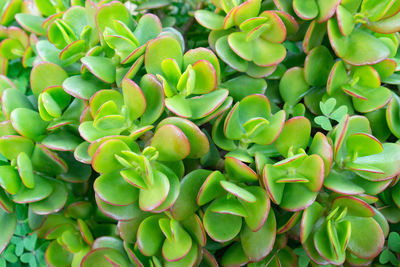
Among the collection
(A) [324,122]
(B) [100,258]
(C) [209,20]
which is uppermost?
(C) [209,20]

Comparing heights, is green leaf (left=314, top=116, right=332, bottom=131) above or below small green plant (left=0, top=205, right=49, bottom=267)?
above

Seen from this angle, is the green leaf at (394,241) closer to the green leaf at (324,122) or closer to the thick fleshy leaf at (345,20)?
the green leaf at (324,122)

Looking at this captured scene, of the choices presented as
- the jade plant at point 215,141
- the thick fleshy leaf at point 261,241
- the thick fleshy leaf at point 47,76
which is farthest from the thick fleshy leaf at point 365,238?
the thick fleshy leaf at point 47,76

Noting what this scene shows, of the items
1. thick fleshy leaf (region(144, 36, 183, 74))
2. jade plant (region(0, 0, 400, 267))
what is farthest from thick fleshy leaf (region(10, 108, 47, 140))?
thick fleshy leaf (region(144, 36, 183, 74))

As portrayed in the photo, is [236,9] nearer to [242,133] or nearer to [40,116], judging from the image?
[242,133]

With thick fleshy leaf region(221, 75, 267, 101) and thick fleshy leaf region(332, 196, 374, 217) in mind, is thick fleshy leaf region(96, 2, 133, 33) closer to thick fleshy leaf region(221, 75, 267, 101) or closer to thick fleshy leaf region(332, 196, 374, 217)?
thick fleshy leaf region(221, 75, 267, 101)

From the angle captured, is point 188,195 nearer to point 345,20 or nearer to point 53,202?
point 53,202

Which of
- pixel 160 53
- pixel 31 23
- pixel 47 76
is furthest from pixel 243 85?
pixel 31 23

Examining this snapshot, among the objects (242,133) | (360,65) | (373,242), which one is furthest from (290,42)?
(373,242)

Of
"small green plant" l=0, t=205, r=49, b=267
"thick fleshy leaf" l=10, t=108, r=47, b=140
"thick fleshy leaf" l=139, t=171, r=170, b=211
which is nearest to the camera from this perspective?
"thick fleshy leaf" l=139, t=171, r=170, b=211
